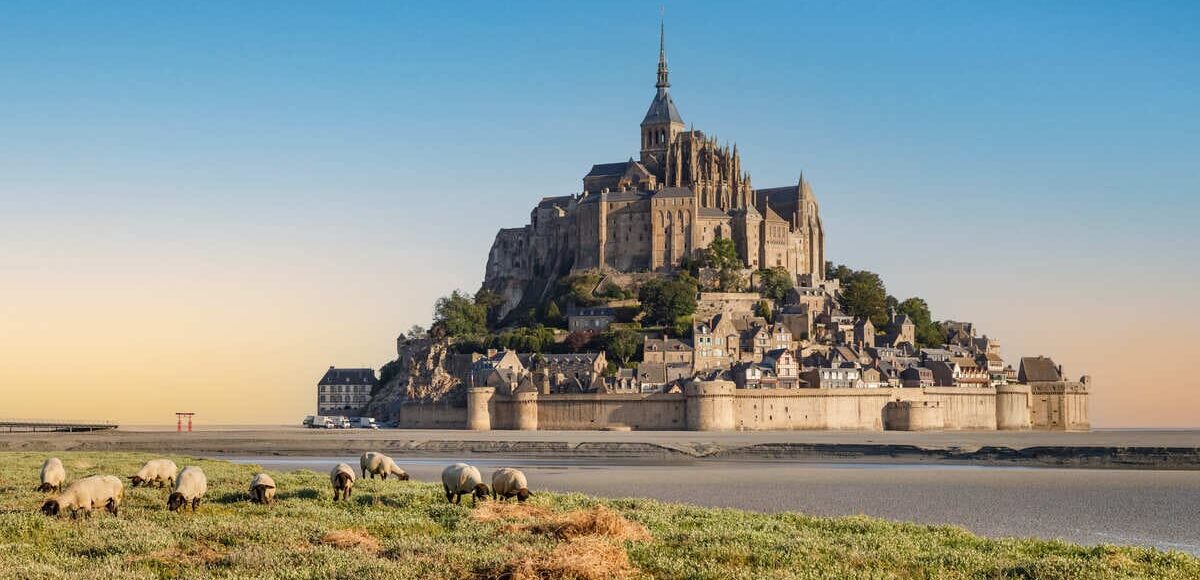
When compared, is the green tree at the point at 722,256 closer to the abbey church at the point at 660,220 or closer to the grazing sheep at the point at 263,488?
the abbey church at the point at 660,220

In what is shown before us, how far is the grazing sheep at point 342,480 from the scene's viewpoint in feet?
88.6

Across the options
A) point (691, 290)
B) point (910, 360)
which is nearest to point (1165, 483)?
point (910, 360)

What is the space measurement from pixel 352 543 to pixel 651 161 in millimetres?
116321

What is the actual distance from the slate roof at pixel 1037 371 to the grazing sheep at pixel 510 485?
90.5 m

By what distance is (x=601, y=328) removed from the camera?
11550 centimetres

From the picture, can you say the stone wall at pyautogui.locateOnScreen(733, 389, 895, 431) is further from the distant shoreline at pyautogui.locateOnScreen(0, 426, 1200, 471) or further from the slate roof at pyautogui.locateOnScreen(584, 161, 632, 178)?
the slate roof at pyautogui.locateOnScreen(584, 161, 632, 178)

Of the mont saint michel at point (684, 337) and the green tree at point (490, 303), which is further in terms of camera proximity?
the green tree at point (490, 303)

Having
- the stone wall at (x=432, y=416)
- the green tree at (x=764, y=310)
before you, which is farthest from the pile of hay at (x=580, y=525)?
the green tree at (x=764, y=310)

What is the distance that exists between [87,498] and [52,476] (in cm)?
466

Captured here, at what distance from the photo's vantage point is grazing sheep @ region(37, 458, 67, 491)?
27.4m

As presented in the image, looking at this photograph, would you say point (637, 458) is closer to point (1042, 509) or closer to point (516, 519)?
point (1042, 509)

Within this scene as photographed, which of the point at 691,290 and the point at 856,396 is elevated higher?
the point at 691,290

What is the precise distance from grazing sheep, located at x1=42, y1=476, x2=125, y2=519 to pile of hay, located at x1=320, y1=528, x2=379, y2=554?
5.31 m

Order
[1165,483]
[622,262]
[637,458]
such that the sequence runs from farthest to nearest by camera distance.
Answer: [622,262] < [637,458] < [1165,483]
